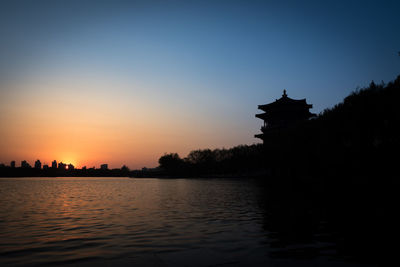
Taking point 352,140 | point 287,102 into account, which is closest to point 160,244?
point 352,140

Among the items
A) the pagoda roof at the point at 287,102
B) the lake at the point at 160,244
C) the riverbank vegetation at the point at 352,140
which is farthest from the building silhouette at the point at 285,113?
the lake at the point at 160,244

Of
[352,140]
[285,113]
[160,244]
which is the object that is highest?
[285,113]

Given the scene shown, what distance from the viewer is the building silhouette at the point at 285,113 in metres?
51.5

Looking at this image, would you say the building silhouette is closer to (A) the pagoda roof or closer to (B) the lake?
(A) the pagoda roof

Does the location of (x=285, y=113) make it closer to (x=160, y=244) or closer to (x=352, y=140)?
(x=352, y=140)

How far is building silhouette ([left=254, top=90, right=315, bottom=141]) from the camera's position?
169 feet

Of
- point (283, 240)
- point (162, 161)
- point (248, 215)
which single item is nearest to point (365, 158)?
point (248, 215)

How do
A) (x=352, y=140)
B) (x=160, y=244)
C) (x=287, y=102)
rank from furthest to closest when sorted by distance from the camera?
(x=287, y=102)
(x=352, y=140)
(x=160, y=244)

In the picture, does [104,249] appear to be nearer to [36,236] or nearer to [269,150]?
[36,236]

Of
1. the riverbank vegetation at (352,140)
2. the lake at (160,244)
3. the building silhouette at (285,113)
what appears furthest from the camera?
the building silhouette at (285,113)

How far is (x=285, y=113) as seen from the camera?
5259cm

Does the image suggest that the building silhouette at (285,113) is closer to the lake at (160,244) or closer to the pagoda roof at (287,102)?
the pagoda roof at (287,102)

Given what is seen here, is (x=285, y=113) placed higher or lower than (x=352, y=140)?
higher

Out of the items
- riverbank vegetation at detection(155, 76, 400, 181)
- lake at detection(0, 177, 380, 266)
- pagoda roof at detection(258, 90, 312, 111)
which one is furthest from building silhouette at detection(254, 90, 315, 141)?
lake at detection(0, 177, 380, 266)
